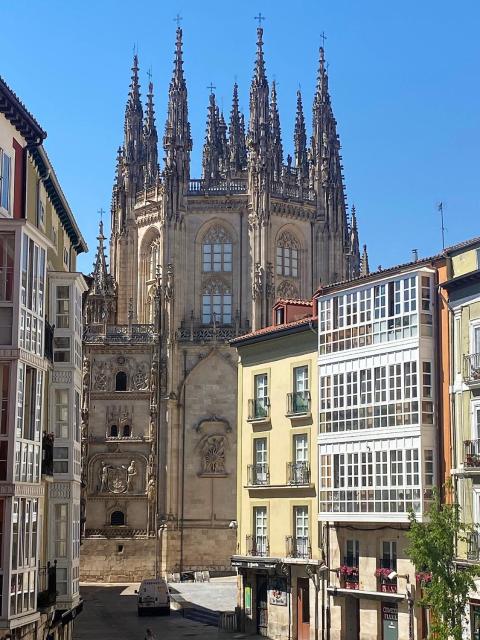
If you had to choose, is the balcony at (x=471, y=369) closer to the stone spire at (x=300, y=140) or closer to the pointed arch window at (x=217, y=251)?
the pointed arch window at (x=217, y=251)

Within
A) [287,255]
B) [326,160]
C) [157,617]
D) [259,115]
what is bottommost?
[157,617]

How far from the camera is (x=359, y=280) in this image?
1772 inches

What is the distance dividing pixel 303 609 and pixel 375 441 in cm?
912

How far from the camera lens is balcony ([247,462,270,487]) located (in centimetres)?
5050

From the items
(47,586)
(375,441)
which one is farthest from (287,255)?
(47,586)

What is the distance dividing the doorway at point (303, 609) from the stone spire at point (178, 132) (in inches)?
1633

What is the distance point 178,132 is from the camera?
275 ft

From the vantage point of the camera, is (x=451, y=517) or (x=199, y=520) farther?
(x=199, y=520)

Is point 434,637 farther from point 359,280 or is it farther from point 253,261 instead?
point 253,261

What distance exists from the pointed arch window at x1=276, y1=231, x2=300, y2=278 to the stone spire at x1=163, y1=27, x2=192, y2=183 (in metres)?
8.10

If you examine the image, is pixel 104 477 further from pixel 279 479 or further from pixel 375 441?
pixel 375 441

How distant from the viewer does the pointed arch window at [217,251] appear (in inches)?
3278

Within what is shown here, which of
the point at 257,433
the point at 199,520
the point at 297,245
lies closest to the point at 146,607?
the point at 257,433

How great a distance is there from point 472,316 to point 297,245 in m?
45.7
